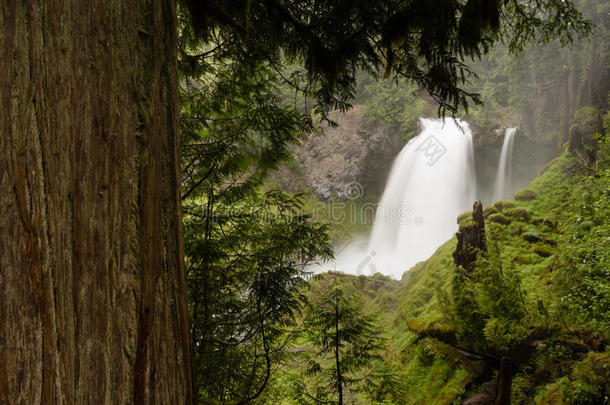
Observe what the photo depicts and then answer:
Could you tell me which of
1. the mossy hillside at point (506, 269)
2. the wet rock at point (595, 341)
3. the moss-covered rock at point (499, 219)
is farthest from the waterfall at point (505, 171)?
the wet rock at point (595, 341)

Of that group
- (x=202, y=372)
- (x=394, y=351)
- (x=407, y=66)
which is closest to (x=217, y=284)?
(x=202, y=372)

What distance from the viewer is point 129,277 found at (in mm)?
755

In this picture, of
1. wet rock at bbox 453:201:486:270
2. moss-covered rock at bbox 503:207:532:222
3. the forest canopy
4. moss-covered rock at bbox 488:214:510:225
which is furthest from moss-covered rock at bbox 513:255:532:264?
the forest canopy

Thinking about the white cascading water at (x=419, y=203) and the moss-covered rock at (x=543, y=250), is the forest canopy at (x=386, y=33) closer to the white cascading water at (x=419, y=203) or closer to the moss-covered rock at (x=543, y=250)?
the moss-covered rock at (x=543, y=250)

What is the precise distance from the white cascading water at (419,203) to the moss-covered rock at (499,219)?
7321mm

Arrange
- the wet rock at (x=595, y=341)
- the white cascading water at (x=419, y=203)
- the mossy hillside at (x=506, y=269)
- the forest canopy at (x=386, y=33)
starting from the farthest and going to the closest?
the white cascading water at (x=419, y=203), the mossy hillside at (x=506, y=269), the wet rock at (x=595, y=341), the forest canopy at (x=386, y=33)

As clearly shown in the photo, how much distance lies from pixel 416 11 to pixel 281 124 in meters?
1.34

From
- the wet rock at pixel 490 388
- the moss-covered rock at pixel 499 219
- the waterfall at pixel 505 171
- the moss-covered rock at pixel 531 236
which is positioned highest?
the waterfall at pixel 505 171

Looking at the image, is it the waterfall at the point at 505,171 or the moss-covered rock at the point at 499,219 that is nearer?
the moss-covered rock at the point at 499,219

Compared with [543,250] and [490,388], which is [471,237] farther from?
A: [490,388]

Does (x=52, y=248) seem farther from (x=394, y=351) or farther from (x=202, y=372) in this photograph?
(x=394, y=351)

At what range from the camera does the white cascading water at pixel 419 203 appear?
16781 millimetres

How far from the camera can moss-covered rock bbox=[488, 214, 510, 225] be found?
842 centimetres

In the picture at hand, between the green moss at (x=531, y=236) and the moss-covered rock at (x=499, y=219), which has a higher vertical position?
the moss-covered rock at (x=499, y=219)
